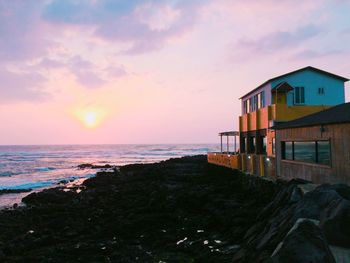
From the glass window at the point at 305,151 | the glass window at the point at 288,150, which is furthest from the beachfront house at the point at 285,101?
the glass window at the point at 305,151

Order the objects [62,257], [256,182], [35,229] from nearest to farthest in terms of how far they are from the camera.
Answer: [62,257], [35,229], [256,182]

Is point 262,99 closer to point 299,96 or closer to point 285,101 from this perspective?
point 285,101

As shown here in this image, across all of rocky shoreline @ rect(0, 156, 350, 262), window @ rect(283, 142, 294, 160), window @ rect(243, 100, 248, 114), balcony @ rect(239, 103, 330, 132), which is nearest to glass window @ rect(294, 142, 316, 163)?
window @ rect(283, 142, 294, 160)

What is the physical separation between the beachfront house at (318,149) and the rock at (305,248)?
665cm

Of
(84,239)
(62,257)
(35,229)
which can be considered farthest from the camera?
(35,229)

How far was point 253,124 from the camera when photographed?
2925 centimetres

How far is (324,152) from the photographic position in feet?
47.3

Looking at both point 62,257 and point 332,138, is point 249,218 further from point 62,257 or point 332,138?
point 62,257

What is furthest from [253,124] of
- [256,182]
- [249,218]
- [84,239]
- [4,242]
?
[4,242]

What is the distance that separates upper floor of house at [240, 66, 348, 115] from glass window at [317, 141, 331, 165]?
430 inches

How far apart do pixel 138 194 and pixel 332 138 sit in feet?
51.5

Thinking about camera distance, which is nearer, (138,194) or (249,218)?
(249,218)

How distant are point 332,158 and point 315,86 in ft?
44.2

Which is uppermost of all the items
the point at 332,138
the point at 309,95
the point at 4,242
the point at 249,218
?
the point at 309,95
